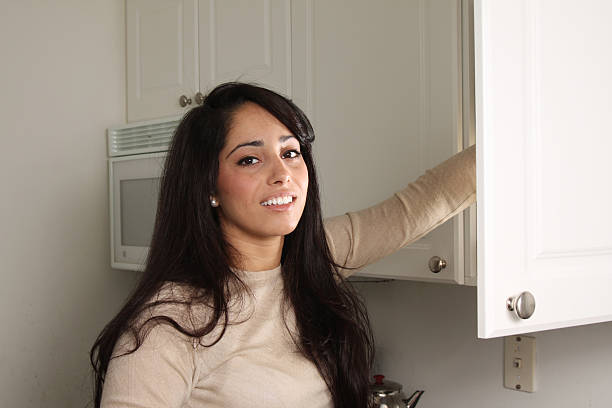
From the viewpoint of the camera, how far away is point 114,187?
2045 mm

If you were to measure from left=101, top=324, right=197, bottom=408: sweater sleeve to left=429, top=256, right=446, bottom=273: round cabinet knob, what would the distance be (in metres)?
0.49

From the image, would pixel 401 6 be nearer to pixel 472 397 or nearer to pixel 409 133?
pixel 409 133

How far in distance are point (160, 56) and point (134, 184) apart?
380mm

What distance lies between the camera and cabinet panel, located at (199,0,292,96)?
1.61 meters

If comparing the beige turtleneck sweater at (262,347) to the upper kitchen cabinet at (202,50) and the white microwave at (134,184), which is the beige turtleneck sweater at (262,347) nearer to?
the upper kitchen cabinet at (202,50)

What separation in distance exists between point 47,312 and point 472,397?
4.00 ft

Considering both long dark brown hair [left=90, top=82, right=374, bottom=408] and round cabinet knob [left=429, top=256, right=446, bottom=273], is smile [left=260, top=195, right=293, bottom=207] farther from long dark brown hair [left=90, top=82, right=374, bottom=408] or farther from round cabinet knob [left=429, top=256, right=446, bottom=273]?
round cabinet knob [left=429, top=256, right=446, bottom=273]

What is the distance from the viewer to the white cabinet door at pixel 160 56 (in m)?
1.89

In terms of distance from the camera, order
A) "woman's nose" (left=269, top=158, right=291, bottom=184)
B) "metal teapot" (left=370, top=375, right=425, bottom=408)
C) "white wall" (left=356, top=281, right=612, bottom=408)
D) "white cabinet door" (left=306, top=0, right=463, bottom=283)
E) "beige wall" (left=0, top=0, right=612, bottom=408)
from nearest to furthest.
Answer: "woman's nose" (left=269, top=158, right=291, bottom=184), "white cabinet door" (left=306, top=0, right=463, bottom=283), "white wall" (left=356, top=281, right=612, bottom=408), "metal teapot" (left=370, top=375, right=425, bottom=408), "beige wall" (left=0, top=0, right=612, bottom=408)

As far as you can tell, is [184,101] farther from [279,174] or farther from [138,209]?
[279,174]

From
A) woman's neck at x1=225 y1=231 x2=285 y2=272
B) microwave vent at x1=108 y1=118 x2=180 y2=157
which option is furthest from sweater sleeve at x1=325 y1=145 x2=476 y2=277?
microwave vent at x1=108 y1=118 x2=180 y2=157

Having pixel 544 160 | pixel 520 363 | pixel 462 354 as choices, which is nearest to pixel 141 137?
pixel 462 354

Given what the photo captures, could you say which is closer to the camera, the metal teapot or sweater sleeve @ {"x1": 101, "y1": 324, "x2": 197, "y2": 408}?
sweater sleeve @ {"x1": 101, "y1": 324, "x2": 197, "y2": 408}

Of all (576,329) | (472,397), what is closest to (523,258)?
(576,329)
